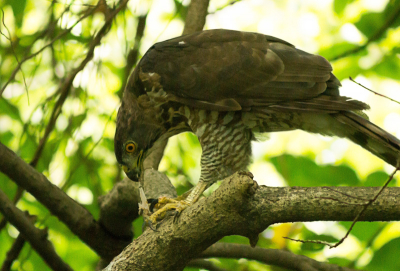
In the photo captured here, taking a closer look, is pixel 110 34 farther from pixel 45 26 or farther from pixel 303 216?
pixel 303 216

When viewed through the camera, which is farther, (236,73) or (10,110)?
(10,110)

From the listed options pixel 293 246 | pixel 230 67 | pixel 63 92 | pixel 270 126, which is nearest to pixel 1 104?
pixel 63 92

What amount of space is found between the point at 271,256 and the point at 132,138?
126 cm

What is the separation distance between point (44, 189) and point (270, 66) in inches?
66.8

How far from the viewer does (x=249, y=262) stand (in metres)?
3.32

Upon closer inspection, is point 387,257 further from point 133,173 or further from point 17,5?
point 17,5

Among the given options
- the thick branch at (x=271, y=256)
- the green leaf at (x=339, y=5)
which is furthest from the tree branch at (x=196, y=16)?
the thick branch at (x=271, y=256)

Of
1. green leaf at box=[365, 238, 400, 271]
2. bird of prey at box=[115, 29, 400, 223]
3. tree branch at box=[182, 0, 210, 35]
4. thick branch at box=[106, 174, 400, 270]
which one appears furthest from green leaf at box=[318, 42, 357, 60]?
thick branch at box=[106, 174, 400, 270]

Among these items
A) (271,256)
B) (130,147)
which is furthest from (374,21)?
(130,147)

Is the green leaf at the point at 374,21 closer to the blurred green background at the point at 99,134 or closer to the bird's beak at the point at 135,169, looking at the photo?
the blurred green background at the point at 99,134

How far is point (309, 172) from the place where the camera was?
3338 millimetres

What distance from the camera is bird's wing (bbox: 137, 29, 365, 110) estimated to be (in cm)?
290

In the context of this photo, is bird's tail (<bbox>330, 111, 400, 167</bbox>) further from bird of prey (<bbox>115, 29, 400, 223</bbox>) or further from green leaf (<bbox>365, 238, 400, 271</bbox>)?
green leaf (<bbox>365, 238, 400, 271</bbox>)

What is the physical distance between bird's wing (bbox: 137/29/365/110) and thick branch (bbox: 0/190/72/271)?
→ 1.23 m
